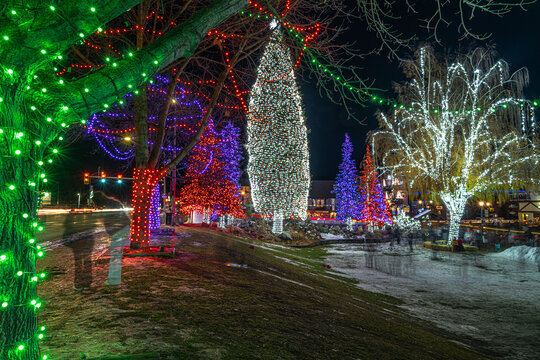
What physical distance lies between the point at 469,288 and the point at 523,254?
27.5ft

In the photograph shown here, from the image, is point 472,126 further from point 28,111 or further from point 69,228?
point 69,228

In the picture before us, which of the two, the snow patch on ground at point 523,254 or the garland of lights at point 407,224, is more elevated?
the garland of lights at point 407,224

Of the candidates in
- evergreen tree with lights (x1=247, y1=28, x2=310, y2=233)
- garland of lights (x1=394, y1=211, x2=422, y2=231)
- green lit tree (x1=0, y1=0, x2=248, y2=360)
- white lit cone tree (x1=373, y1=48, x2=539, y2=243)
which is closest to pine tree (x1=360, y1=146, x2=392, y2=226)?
garland of lights (x1=394, y1=211, x2=422, y2=231)

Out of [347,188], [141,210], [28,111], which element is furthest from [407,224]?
[28,111]

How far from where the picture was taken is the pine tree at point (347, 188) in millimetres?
36625

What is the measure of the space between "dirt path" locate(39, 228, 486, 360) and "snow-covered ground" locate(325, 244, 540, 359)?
3.99 feet

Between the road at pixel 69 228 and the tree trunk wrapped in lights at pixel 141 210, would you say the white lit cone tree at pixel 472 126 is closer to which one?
the tree trunk wrapped in lights at pixel 141 210

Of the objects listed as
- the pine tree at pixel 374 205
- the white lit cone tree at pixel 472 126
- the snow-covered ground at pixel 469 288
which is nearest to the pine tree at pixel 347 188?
the pine tree at pixel 374 205

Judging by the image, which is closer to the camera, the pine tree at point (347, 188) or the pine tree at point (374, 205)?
the pine tree at point (374, 205)

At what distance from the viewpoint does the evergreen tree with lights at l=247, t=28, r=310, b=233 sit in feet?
75.1

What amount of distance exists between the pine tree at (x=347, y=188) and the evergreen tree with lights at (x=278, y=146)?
14.8 metres

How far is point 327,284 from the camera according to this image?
887cm

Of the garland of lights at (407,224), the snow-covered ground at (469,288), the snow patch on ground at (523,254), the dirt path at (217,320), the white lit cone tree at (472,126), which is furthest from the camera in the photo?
the garland of lights at (407,224)

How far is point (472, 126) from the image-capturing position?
56.8 ft
